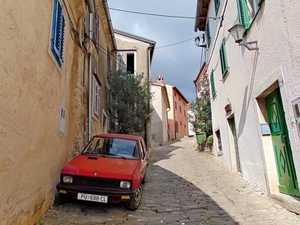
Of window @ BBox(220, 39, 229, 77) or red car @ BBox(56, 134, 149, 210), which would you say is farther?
window @ BBox(220, 39, 229, 77)

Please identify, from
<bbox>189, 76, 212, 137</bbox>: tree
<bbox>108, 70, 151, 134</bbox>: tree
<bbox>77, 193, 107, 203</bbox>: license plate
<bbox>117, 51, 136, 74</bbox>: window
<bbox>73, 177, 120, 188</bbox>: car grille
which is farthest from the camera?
<bbox>117, 51, 136, 74</bbox>: window

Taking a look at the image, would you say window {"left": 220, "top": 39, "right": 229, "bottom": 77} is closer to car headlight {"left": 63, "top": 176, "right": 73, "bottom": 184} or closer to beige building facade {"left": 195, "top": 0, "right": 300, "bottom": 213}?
beige building facade {"left": 195, "top": 0, "right": 300, "bottom": 213}

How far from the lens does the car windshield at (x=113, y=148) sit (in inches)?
205

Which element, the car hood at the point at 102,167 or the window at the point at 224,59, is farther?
A: the window at the point at 224,59

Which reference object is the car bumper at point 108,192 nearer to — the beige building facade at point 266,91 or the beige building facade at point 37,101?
the beige building facade at point 37,101

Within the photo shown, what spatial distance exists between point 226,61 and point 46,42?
19.7ft

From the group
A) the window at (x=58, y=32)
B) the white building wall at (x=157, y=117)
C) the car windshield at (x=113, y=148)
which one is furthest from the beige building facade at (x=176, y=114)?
the window at (x=58, y=32)

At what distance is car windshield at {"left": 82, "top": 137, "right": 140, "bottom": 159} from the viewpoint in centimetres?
521

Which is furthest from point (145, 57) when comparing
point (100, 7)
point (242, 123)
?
point (242, 123)

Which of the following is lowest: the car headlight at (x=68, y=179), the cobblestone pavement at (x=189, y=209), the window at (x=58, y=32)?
the cobblestone pavement at (x=189, y=209)

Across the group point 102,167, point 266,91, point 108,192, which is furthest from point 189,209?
point 266,91

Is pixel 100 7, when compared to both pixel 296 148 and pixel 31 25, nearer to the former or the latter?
pixel 31 25

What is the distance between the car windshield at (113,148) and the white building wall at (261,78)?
3.04 meters

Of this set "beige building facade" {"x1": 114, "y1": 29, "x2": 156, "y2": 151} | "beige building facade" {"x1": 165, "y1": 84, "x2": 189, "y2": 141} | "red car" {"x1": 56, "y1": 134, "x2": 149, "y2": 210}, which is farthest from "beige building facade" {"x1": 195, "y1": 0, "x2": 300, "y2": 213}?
"beige building facade" {"x1": 165, "y1": 84, "x2": 189, "y2": 141}
